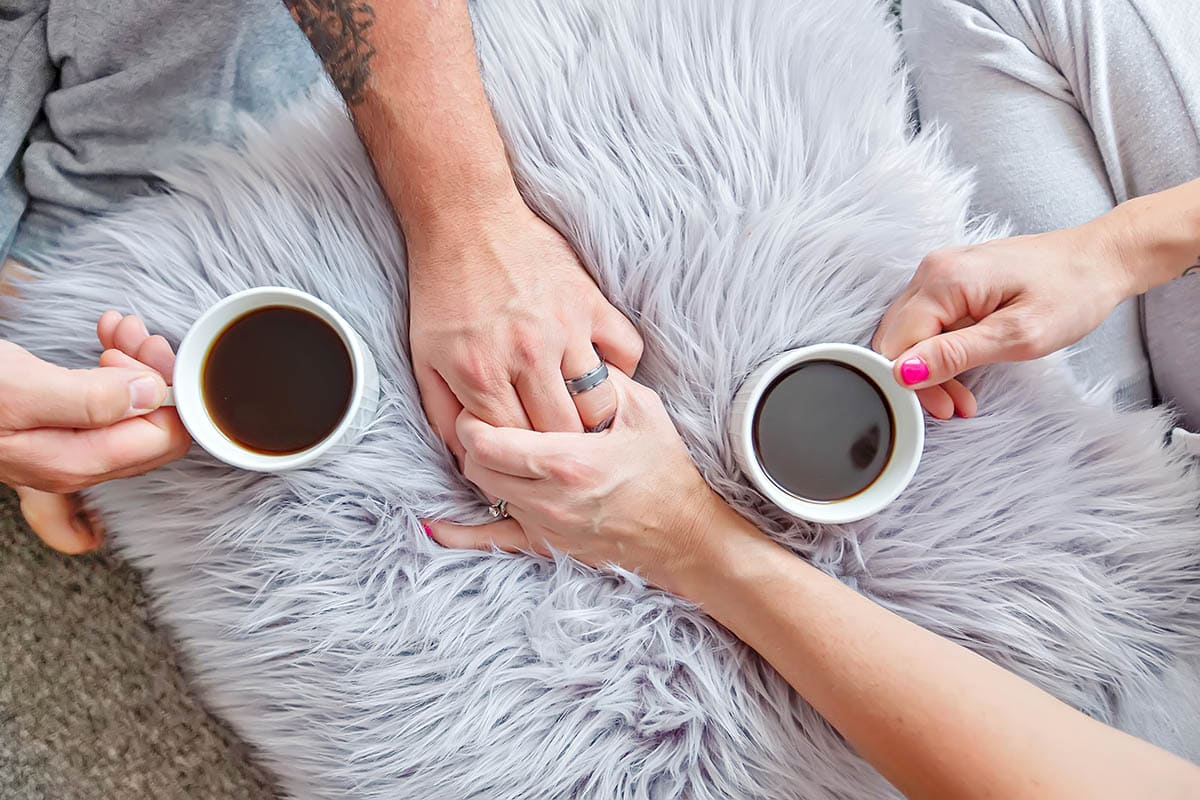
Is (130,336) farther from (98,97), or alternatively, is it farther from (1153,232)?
(1153,232)

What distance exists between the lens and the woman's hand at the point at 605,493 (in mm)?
630

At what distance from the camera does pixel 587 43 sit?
0.71m

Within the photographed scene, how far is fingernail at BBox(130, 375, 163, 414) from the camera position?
56 centimetres

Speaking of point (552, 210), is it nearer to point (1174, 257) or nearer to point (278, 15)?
point (278, 15)

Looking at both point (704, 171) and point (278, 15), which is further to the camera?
point (278, 15)

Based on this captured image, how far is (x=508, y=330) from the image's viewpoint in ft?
2.15

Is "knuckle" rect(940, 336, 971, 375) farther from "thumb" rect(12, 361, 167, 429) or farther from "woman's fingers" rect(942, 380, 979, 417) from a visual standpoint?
"thumb" rect(12, 361, 167, 429)

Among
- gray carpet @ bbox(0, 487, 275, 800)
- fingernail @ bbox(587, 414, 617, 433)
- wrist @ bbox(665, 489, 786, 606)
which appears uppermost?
fingernail @ bbox(587, 414, 617, 433)

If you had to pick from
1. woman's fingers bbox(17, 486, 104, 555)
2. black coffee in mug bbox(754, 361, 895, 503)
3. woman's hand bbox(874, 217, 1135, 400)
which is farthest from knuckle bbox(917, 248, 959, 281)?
woman's fingers bbox(17, 486, 104, 555)

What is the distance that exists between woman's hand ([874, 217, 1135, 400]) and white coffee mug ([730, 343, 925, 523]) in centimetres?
2

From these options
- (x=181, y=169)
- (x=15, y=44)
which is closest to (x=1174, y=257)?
(x=181, y=169)

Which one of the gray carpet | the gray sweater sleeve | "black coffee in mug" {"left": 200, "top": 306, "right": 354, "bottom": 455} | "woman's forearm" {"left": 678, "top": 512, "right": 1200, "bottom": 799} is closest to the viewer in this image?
"woman's forearm" {"left": 678, "top": 512, "right": 1200, "bottom": 799}

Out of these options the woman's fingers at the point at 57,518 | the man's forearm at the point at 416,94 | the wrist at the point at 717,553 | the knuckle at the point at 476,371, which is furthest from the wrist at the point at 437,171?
the woman's fingers at the point at 57,518

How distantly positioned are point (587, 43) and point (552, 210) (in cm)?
16
